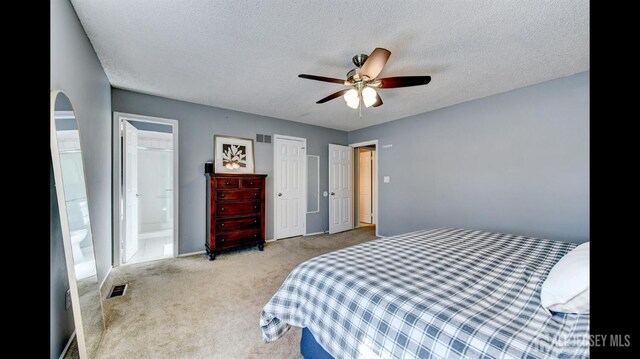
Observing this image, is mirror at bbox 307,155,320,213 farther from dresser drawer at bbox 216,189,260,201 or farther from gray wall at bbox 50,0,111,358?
gray wall at bbox 50,0,111,358

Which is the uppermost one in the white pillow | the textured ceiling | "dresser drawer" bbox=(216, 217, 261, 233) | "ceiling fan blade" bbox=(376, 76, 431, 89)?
the textured ceiling

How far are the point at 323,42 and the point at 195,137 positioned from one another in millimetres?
2476

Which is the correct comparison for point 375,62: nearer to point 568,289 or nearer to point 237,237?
point 568,289

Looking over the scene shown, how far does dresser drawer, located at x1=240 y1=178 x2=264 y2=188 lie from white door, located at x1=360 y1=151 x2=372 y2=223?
332cm

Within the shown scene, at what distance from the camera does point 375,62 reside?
190cm

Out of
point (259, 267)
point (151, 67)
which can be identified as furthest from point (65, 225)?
point (259, 267)

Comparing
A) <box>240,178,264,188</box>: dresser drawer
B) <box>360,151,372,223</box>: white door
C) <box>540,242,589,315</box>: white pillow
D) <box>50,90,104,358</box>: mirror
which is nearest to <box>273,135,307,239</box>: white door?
<box>240,178,264,188</box>: dresser drawer

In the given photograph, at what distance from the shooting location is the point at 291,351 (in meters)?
1.68

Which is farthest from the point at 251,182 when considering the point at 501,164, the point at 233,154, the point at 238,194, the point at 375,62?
the point at 501,164

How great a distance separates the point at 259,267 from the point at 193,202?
1.41m

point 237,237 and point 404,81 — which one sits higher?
point 404,81

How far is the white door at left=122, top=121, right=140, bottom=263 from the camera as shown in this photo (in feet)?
10.6

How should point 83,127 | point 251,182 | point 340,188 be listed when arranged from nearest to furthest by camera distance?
point 83,127, point 251,182, point 340,188
